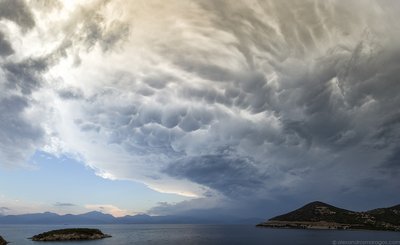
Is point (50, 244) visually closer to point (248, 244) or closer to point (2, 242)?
point (2, 242)

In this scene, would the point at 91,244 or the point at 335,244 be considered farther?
the point at 91,244

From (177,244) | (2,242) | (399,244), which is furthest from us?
(177,244)

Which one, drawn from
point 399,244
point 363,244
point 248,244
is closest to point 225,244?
point 248,244

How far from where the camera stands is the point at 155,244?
19375cm

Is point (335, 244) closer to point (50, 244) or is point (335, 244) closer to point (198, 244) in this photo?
Result: point (198, 244)

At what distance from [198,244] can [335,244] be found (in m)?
68.8

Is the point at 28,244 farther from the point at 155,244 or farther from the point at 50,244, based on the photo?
the point at 155,244

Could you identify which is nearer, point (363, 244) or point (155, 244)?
point (363, 244)

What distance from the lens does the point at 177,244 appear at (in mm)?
196875

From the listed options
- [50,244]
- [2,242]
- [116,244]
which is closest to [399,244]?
[116,244]

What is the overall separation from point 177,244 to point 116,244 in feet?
106

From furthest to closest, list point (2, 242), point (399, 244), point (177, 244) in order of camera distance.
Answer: point (177, 244) < point (2, 242) < point (399, 244)

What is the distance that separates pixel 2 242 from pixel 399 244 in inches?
7447

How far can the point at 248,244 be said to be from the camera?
19175 cm
